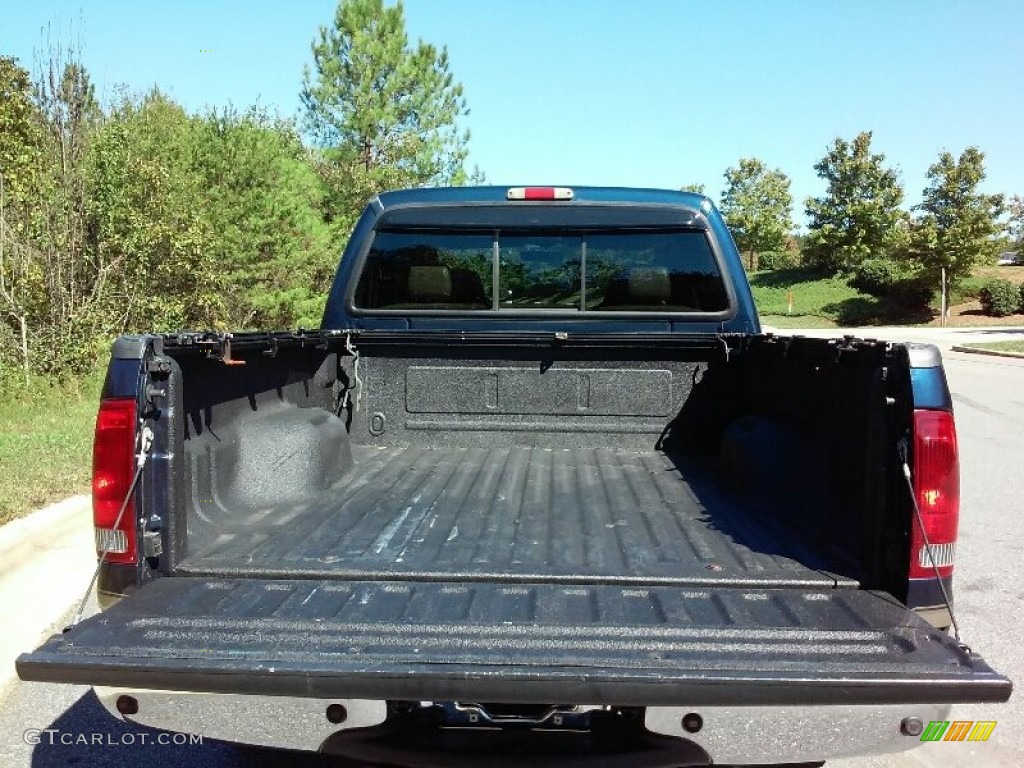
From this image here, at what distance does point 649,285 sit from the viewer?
4.79m

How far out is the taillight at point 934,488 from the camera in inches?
94.4

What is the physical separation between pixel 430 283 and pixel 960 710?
325 cm

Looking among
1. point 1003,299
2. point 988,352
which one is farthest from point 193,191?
point 1003,299

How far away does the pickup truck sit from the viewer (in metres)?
2.08

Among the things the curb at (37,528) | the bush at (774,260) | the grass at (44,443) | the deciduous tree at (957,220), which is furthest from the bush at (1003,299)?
the curb at (37,528)

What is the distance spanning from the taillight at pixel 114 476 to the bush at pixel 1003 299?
46.8 meters

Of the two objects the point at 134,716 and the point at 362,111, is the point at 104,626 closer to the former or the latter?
the point at 134,716

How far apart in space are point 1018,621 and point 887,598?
115 inches

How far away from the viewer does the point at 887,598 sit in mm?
2488

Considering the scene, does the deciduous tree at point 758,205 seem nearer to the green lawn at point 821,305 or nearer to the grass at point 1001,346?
the green lawn at point 821,305

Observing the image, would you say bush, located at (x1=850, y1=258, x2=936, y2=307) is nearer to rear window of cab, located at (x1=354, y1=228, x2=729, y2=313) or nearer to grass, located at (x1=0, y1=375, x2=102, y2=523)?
grass, located at (x1=0, y1=375, x2=102, y2=523)

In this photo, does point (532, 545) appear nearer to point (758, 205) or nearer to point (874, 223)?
point (874, 223)

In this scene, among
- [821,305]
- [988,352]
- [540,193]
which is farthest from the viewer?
[821,305]

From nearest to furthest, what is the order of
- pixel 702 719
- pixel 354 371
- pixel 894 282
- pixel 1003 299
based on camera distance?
pixel 702 719 → pixel 354 371 → pixel 1003 299 → pixel 894 282
